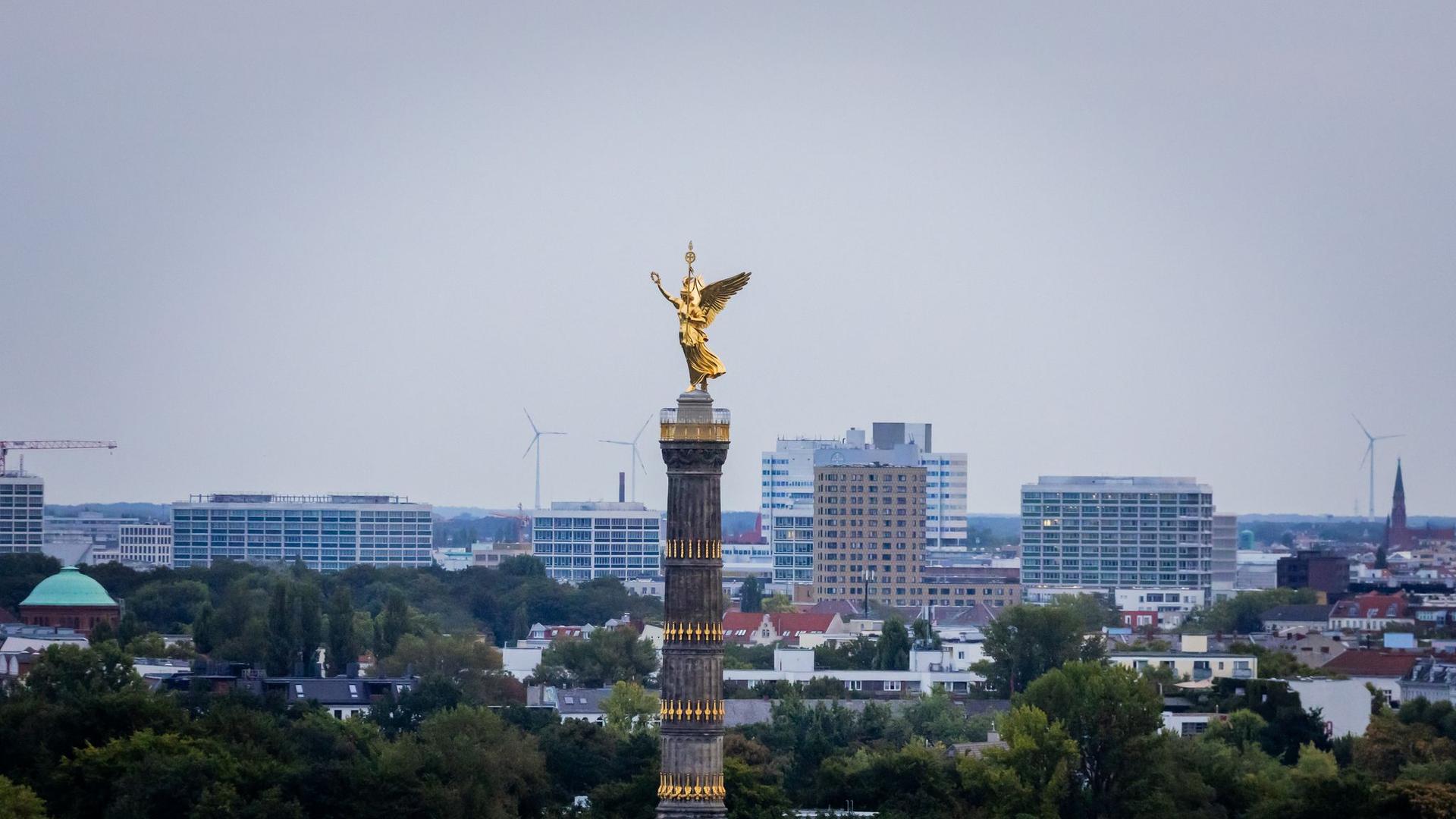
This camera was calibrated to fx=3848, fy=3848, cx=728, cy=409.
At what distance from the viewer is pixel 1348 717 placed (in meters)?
168

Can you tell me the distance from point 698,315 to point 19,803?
97.8 feet

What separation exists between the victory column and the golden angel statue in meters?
0.05

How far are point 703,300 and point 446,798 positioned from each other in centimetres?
3262

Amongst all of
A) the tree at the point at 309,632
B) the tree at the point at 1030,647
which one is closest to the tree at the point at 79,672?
the tree at the point at 309,632

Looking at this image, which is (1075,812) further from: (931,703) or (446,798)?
(931,703)

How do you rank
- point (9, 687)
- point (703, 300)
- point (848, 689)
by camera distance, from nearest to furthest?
point (703, 300), point (9, 687), point (848, 689)

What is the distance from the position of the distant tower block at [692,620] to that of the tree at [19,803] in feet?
82.2

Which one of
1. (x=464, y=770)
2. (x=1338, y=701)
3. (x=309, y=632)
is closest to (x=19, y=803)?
(x=464, y=770)

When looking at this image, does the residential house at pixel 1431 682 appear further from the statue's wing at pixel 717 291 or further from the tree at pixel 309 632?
the statue's wing at pixel 717 291

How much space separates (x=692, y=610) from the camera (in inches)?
3418

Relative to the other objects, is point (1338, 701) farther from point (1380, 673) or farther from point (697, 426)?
point (697, 426)

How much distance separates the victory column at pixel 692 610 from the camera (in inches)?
3415

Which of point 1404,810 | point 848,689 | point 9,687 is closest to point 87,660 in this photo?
point 9,687

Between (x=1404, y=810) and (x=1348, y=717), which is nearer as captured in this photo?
(x=1404, y=810)
